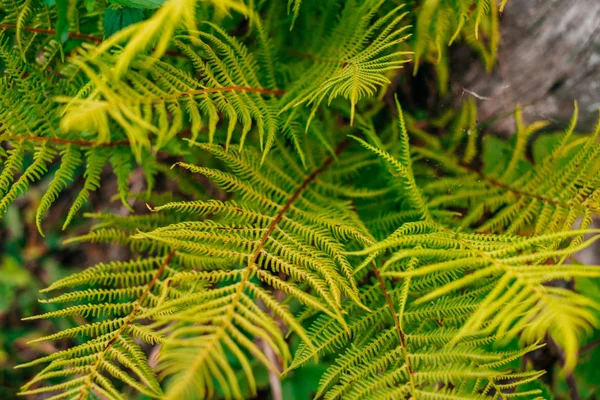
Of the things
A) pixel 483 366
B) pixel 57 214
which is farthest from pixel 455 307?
pixel 57 214

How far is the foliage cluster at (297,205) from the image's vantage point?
727mm

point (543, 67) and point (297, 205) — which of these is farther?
point (543, 67)

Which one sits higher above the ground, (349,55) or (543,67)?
(543,67)

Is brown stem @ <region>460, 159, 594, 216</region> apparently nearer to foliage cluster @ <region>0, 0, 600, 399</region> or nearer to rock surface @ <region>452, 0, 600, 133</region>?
foliage cluster @ <region>0, 0, 600, 399</region>

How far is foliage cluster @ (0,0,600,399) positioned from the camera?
0.73 meters

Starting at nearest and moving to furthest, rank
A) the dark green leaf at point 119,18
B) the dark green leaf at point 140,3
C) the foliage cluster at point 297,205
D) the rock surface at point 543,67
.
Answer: the foliage cluster at point 297,205 < the dark green leaf at point 140,3 < the dark green leaf at point 119,18 < the rock surface at point 543,67

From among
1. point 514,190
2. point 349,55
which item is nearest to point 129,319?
point 349,55

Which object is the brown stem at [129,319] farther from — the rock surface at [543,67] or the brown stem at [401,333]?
the rock surface at [543,67]

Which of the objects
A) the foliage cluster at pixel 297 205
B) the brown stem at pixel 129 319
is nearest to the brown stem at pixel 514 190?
the foliage cluster at pixel 297 205

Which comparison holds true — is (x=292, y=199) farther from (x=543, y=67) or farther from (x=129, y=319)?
(x=543, y=67)

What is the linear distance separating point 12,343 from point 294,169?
126 cm

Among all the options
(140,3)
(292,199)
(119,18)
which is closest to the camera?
(140,3)

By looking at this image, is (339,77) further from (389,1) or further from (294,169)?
(389,1)

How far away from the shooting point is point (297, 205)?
110cm
